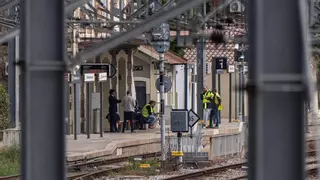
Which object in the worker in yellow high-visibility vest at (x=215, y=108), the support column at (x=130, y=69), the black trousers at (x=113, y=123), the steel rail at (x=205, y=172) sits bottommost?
the steel rail at (x=205, y=172)

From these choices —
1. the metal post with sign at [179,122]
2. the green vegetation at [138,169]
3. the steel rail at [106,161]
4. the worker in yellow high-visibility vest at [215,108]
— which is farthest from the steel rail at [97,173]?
the worker in yellow high-visibility vest at [215,108]

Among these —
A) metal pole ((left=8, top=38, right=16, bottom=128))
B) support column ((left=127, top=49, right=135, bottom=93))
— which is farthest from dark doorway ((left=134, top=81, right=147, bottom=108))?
metal pole ((left=8, top=38, right=16, bottom=128))

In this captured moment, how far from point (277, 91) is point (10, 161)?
16.5 meters

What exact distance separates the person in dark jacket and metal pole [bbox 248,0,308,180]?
24.9 m

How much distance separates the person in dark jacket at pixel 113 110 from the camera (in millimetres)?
29188

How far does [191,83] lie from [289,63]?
39000 mm

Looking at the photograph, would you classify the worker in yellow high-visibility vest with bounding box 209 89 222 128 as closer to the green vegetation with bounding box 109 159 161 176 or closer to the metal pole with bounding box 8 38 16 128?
the metal pole with bounding box 8 38 16 128

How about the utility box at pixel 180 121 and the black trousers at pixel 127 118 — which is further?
the black trousers at pixel 127 118

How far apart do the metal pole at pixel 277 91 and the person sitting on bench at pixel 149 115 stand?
2724cm

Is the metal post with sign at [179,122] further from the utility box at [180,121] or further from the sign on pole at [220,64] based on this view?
the sign on pole at [220,64]

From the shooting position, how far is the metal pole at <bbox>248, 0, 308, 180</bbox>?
162 inches

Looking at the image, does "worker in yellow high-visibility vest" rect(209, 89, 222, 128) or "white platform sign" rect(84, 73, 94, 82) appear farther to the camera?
"worker in yellow high-visibility vest" rect(209, 89, 222, 128)

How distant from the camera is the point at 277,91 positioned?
13.8ft

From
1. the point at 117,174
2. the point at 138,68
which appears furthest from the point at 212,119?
the point at 117,174
